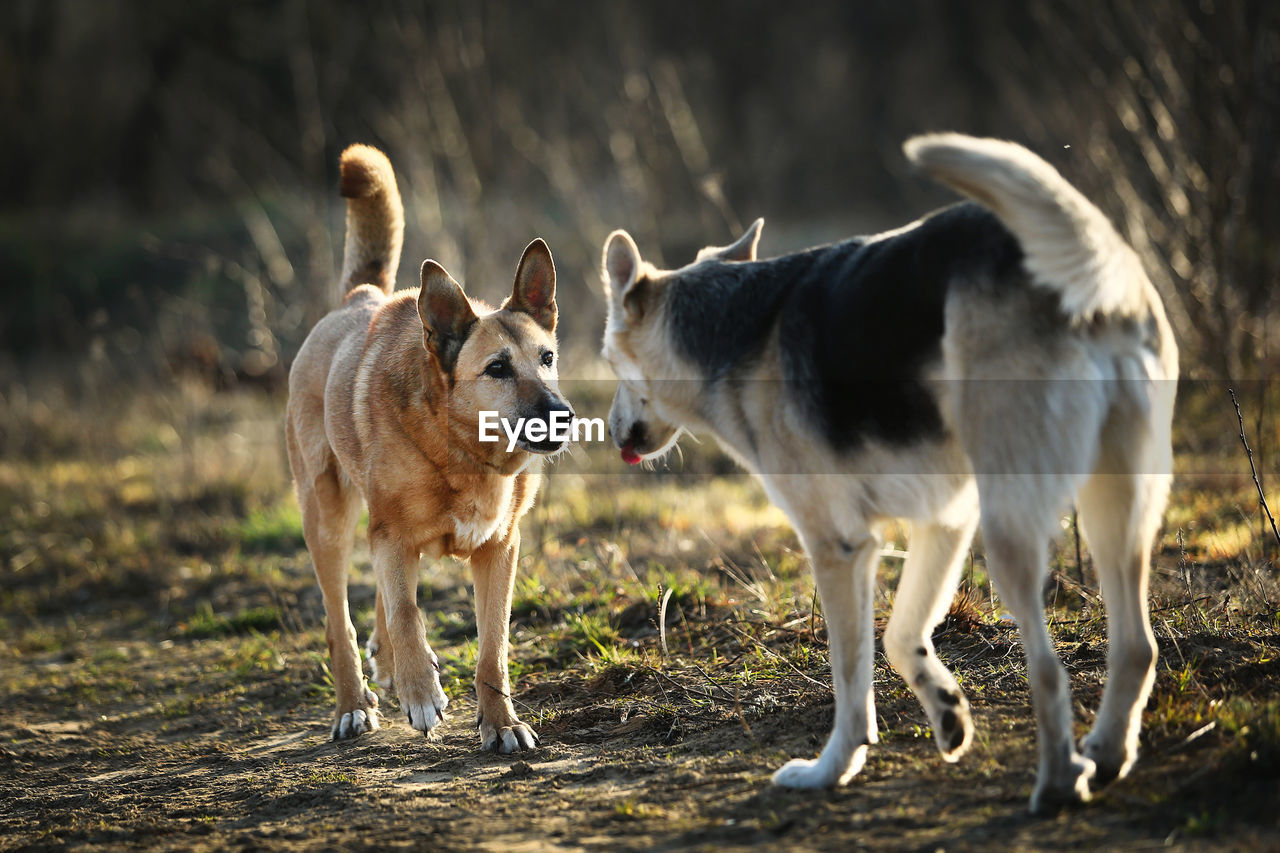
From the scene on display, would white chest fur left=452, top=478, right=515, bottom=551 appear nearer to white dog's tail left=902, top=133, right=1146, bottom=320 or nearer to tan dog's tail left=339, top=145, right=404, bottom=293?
tan dog's tail left=339, top=145, right=404, bottom=293

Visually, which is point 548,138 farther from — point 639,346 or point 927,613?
point 927,613

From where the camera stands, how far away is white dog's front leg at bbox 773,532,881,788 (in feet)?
11.0

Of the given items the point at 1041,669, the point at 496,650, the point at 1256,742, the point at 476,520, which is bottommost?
the point at 1256,742

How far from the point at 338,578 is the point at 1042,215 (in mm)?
3505

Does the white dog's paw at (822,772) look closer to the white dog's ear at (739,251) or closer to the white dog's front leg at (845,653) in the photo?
the white dog's front leg at (845,653)

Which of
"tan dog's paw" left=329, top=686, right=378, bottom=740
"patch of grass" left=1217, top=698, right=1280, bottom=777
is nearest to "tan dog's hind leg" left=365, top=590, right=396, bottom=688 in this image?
"tan dog's paw" left=329, top=686, right=378, bottom=740

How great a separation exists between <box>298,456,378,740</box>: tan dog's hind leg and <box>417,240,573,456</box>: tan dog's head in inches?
40.6

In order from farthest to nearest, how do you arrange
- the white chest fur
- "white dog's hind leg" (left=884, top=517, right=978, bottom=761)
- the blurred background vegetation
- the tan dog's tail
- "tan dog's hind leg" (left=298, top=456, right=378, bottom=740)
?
the blurred background vegetation
the tan dog's tail
"tan dog's hind leg" (left=298, top=456, right=378, bottom=740)
the white chest fur
"white dog's hind leg" (left=884, top=517, right=978, bottom=761)

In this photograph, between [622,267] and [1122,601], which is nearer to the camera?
[1122,601]

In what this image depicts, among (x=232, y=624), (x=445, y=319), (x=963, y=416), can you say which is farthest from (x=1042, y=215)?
(x=232, y=624)

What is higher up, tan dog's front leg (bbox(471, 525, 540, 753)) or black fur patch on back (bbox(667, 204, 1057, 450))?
black fur patch on back (bbox(667, 204, 1057, 450))

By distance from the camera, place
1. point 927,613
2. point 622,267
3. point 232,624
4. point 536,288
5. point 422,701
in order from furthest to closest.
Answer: point 232,624 → point 536,288 → point 422,701 → point 622,267 → point 927,613

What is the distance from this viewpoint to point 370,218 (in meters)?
5.59

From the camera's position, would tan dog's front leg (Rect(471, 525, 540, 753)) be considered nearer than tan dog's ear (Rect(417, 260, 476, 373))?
Yes
